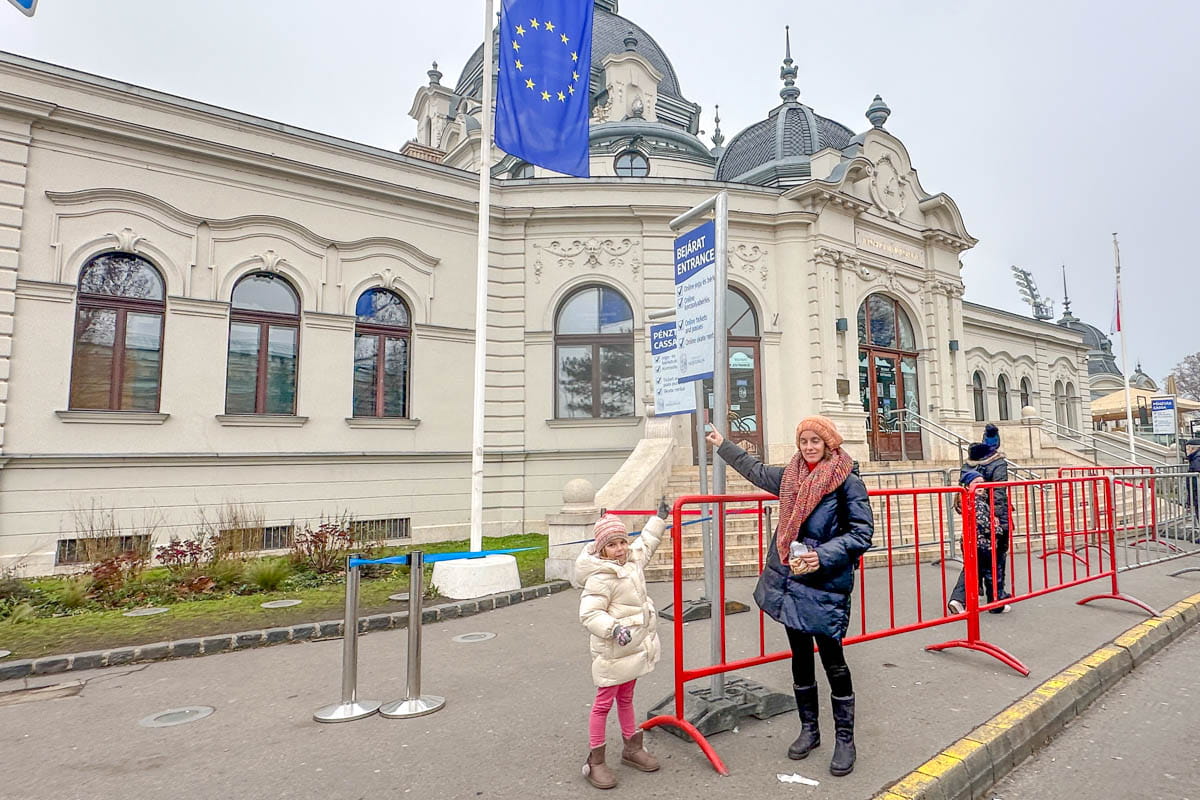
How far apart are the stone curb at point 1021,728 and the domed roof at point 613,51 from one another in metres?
24.0

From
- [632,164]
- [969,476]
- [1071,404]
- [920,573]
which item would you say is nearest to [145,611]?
[920,573]

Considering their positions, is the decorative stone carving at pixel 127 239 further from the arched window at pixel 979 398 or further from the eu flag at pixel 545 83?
the arched window at pixel 979 398

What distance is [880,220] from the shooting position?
17766 mm

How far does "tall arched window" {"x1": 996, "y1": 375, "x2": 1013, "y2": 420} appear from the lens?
1091 inches

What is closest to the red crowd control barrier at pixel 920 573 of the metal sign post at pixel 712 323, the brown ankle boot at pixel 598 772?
the metal sign post at pixel 712 323

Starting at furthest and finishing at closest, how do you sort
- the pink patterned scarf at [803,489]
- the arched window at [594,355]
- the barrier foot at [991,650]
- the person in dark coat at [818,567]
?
1. the arched window at [594,355]
2. the barrier foot at [991,650]
3. the pink patterned scarf at [803,489]
4. the person in dark coat at [818,567]

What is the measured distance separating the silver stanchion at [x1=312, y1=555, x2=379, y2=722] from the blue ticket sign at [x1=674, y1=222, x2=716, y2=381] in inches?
108

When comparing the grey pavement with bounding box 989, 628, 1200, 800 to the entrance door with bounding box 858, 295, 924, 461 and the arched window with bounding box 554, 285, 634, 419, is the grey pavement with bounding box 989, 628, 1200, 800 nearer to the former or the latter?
the arched window with bounding box 554, 285, 634, 419

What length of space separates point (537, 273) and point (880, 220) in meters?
9.38

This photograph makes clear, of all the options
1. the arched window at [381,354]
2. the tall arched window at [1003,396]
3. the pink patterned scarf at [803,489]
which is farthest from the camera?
the tall arched window at [1003,396]

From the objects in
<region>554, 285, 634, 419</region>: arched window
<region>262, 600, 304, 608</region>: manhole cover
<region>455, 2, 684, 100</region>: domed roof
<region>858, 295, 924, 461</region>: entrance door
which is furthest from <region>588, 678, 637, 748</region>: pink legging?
<region>455, 2, 684, 100</region>: domed roof

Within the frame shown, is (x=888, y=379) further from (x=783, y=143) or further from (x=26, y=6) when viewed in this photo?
(x=26, y=6)

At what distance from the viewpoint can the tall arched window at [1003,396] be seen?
90.9 feet

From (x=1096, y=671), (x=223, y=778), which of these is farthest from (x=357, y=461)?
(x=1096, y=671)
